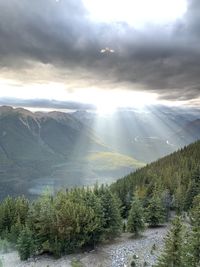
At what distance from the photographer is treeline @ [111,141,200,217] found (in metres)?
103

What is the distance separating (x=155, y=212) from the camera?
281ft

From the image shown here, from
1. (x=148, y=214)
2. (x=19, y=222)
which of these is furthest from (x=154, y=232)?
(x=19, y=222)

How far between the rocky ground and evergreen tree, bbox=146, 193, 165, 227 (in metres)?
10.7

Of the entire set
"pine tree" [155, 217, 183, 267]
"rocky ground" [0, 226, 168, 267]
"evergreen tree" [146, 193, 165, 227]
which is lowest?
"rocky ground" [0, 226, 168, 267]

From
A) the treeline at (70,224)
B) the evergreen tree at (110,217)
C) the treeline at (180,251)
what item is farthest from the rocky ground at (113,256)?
the treeline at (180,251)

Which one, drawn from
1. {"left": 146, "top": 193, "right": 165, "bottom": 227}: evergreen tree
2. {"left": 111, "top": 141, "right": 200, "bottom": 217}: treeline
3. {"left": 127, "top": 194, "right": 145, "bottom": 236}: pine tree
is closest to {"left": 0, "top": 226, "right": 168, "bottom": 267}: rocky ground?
{"left": 127, "top": 194, "right": 145, "bottom": 236}: pine tree

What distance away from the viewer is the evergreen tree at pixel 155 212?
84.9 m

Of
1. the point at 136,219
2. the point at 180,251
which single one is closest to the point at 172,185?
the point at 136,219

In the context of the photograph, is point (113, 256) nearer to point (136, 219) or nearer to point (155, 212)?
point (136, 219)

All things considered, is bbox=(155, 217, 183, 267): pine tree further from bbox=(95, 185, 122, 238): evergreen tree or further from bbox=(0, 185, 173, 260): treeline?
bbox=(95, 185, 122, 238): evergreen tree

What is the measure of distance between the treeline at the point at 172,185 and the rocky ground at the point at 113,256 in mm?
30430

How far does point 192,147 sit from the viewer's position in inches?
7697

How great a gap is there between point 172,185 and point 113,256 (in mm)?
63653

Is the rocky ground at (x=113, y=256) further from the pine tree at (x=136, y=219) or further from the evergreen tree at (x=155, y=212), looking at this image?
the evergreen tree at (x=155, y=212)
